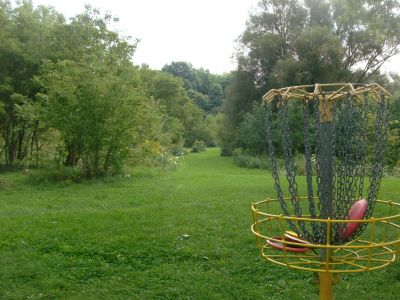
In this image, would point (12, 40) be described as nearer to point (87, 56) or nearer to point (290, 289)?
point (87, 56)

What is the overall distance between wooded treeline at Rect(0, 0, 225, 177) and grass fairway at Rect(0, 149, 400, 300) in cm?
394

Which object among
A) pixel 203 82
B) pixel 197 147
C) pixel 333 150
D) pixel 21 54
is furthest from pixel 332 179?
pixel 203 82

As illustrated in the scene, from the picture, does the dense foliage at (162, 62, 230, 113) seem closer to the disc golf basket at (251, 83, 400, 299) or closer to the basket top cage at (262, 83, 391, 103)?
the disc golf basket at (251, 83, 400, 299)

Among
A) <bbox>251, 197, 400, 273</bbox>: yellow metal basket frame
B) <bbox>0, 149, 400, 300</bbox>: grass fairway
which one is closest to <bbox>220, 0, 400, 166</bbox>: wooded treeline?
<bbox>0, 149, 400, 300</bbox>: grass fairway

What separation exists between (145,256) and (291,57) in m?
24.9

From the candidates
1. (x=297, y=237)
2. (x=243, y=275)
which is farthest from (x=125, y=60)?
(x=297, y=237)

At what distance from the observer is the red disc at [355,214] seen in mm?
2379

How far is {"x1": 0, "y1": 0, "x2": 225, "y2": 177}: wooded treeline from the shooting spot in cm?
1379

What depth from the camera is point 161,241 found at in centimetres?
691

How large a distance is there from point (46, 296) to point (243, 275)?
7.44ft

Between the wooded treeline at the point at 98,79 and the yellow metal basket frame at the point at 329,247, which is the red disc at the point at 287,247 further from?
the wooded treeline at the point at 98,79

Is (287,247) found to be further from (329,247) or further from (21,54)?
(21,54)

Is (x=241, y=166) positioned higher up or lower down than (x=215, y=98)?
lower down

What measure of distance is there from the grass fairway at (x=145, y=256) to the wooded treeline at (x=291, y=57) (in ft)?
51.4
